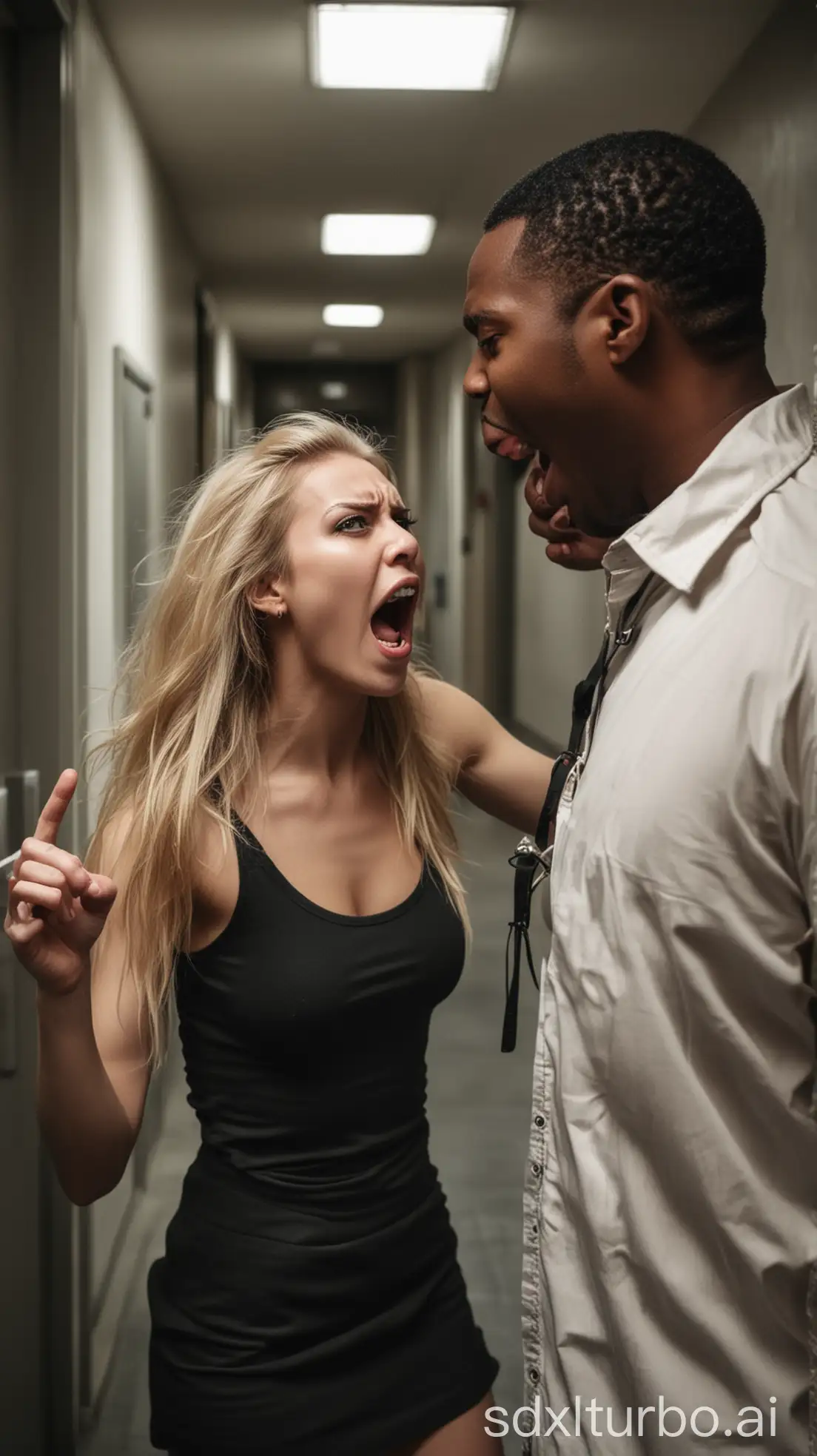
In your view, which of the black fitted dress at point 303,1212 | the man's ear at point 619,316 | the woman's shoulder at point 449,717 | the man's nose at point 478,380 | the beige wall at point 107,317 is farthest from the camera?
the beige wall at point 107,317

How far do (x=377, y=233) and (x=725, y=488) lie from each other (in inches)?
142

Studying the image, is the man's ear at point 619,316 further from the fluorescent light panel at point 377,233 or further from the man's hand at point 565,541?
the fluorescent light panel at point 377,233

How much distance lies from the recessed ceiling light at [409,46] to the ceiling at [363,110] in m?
0.04

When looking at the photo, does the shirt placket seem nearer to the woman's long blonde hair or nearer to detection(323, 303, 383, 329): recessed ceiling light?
the woman's long blonde hair

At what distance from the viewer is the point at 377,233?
13.6 feet

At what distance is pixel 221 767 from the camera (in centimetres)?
Answer: 133

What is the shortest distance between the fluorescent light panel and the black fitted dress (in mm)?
3163

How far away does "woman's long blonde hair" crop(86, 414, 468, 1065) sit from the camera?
4.04 feet

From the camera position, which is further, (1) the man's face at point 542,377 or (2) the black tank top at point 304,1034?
(2) the black tank top at point 304,1034

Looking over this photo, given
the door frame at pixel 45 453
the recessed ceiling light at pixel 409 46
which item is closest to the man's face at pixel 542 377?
the door frame at pixel 45 453

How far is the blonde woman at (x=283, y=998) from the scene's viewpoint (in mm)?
1202

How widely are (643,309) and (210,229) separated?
345 cm

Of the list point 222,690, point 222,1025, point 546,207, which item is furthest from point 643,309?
point 222,1025

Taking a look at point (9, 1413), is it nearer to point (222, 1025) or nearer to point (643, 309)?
point (222, 1025)
